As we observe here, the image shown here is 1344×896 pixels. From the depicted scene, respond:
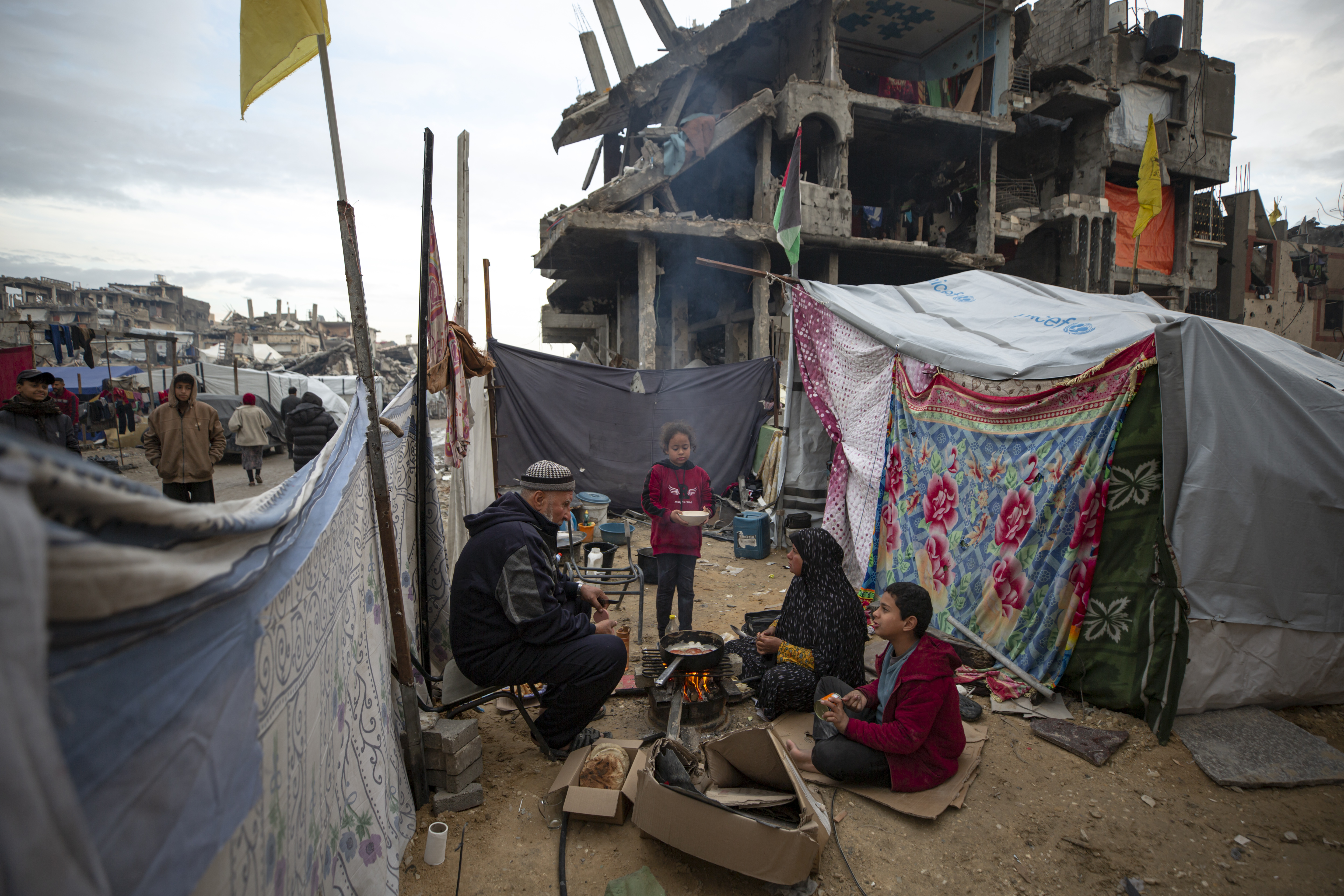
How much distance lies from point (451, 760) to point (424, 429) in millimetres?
1673

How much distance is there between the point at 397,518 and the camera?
3365mm

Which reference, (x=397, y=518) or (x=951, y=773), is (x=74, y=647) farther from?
(x=951, y=773)

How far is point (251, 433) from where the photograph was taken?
38.4 feet

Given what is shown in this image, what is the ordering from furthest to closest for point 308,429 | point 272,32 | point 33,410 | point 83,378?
point 83,378 < point 308,429 < point 33,410 < point 272,32

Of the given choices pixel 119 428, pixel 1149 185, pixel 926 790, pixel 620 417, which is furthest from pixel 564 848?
pixel 119 428

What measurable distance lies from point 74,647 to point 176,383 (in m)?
Answer: 6.57

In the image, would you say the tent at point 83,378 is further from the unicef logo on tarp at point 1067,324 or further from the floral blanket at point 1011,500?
the unicef logo on tarp at point 1067,324

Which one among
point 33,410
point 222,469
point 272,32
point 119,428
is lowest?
point 222,469

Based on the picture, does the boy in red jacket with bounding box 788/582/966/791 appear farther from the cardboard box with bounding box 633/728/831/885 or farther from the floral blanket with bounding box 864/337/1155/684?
the floral blanket with bounding box 864/337/1155/684

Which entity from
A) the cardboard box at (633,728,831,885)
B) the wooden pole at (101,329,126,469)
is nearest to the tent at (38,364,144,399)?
the wooden pole at (101,329,126,469)

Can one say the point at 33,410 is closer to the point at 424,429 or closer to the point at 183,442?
the point at 183,442

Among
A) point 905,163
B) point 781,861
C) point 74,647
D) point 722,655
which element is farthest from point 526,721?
point 905,163

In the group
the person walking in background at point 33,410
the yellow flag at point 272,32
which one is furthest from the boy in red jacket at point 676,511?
the person walking in background at point 33,410

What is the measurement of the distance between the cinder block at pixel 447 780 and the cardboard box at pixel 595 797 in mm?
420
